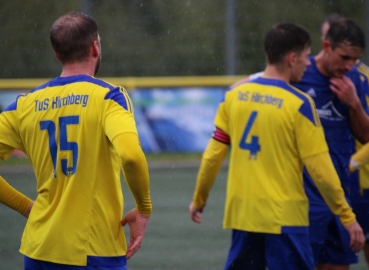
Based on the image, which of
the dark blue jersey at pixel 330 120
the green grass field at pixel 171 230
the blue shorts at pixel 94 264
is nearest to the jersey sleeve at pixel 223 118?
the dark blue jersey at pixel 330 120

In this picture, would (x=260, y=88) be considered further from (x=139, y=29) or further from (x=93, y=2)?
(x=139, y=29)

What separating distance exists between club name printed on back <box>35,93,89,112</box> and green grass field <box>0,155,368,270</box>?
310 centimetres

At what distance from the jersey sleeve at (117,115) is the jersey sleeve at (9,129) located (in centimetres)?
50

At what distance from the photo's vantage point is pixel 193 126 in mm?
13008

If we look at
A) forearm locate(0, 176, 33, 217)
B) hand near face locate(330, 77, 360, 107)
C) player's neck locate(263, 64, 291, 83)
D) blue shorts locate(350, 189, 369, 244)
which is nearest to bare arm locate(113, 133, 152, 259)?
forearm locate(0, 176, 33, 217)

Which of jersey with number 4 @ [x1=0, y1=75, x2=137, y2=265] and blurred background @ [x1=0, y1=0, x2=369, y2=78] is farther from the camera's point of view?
blurred background @ [x1=0, y1=0, x2=369, y2=78]

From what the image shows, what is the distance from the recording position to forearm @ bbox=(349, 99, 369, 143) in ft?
14.1

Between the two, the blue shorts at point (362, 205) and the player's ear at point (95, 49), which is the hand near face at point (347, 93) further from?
the player's ear at point (95, 49)

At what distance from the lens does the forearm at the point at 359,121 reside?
429 centimetres

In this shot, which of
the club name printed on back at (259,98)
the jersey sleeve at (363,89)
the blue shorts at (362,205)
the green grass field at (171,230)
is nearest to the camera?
the club name printed on back at (259,98)

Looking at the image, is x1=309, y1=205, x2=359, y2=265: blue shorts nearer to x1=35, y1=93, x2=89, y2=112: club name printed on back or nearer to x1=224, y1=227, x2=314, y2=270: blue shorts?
x1=224, y1=227, x2=314, y2=270: blue shorts

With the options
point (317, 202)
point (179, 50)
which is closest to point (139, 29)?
point (179, 50)

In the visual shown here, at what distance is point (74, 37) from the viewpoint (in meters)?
3.02

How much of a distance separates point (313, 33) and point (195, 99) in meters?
Result: 4.71
